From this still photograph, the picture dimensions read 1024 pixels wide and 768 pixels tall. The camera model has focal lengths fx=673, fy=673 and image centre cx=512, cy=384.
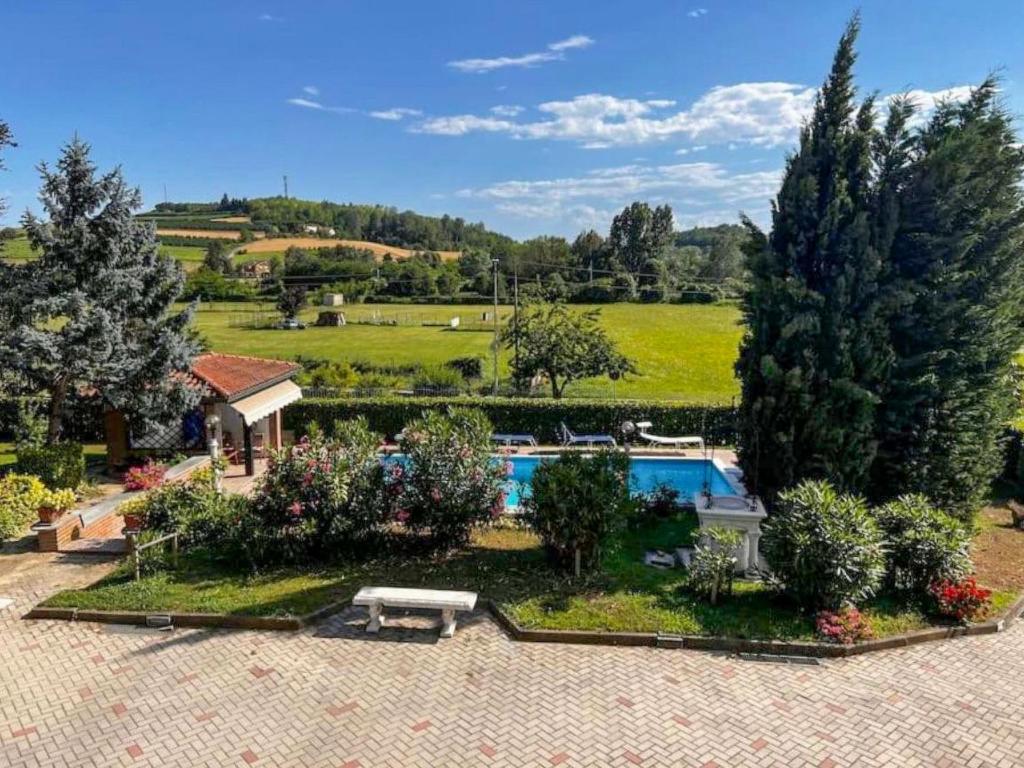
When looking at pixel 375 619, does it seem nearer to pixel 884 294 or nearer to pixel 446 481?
pixel 446 481

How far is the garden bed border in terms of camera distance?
11.1 meters

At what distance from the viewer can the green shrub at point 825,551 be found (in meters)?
11.4

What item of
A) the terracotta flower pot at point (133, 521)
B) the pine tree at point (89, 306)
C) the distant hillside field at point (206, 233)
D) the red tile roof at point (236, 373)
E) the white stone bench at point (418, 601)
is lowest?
the white stone bench at point (418, 601)

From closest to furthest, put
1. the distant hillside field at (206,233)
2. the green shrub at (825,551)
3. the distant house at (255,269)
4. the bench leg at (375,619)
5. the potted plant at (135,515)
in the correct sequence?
the green shrub at (825,551) < the bench leg at (375,619) < the potted plant at (135,515) < the distant house at (255,269) < the distant hillside field at (206,233)

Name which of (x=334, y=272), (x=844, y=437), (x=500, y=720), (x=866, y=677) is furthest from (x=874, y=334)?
(x=334, y=272)

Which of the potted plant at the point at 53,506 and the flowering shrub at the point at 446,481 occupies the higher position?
the flowering shrub at the point at 446,481

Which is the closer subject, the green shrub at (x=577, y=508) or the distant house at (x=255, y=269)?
the green shrub at (x=577, y=508)

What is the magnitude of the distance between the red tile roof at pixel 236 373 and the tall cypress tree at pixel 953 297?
65.7ft

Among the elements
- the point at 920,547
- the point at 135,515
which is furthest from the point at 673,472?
the point at 135,515

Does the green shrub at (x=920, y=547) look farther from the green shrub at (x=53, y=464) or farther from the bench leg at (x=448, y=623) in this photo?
the green shrub at (x=53, y=464)

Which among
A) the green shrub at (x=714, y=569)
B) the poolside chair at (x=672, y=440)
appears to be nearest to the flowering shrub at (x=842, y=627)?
the green shrub at (x=714, y=569)

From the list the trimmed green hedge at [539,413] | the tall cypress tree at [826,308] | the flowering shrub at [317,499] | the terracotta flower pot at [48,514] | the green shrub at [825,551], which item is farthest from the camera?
the trimmed green hedge at [539,413]

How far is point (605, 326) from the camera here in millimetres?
73500

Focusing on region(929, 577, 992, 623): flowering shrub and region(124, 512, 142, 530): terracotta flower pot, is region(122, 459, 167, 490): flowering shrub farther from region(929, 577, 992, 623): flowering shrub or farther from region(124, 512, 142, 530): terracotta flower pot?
region(929, 577, 992, 623): flowering shrub
